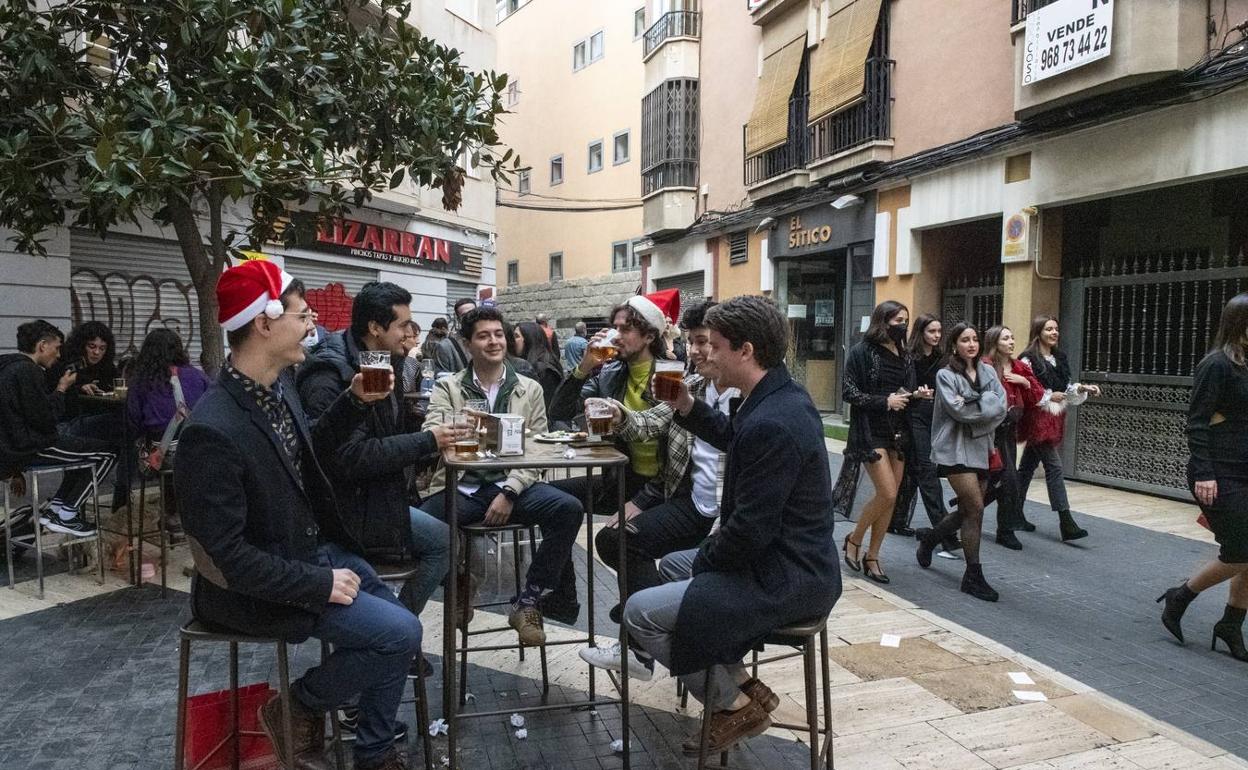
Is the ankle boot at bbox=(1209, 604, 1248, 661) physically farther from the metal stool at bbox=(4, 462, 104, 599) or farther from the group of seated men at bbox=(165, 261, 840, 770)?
the metal stool at bbox=(4, 462, 104, 599)

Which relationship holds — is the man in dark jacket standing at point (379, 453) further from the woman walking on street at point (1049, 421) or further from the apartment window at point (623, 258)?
the apartment window at point (623, 258)

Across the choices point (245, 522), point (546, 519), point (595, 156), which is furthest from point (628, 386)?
point (595, 156)

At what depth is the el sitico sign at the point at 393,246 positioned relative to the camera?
15.7 m

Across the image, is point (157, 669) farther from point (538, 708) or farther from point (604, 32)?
point (604, 32)

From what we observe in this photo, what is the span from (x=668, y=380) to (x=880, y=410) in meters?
2.98

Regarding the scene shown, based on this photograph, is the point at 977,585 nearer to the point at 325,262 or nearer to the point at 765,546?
the point at 765,546

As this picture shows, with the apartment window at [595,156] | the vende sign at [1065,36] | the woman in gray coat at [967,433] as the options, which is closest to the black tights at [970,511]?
the woman in gray coat at [967,433]

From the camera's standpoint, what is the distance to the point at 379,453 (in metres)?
3.27

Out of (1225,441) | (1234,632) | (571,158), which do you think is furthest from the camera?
(571,158)

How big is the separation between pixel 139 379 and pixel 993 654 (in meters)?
5.67

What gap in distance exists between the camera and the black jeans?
388cm

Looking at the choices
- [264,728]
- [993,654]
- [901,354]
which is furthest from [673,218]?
[264,728]

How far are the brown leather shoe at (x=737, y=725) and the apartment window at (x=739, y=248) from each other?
15.8 meters

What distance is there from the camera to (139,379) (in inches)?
228
